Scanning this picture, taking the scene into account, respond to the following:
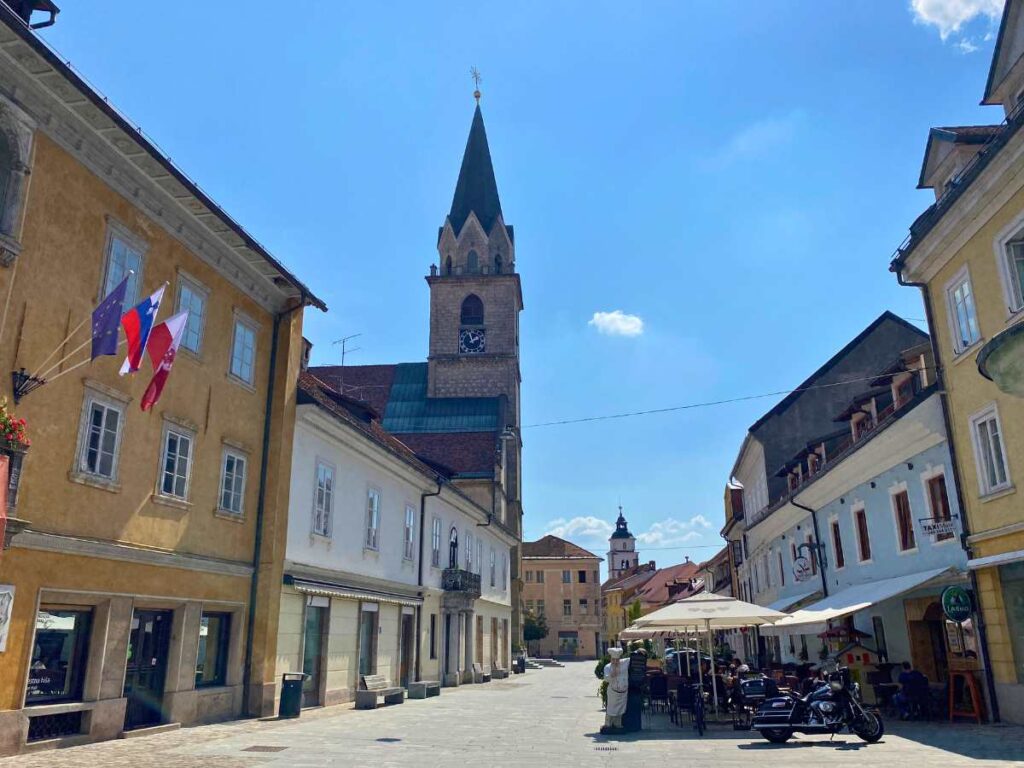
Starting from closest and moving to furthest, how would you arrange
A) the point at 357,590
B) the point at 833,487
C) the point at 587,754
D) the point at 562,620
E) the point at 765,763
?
the point at 765,763 < the point at 587,754 < the point at 357,590 < the point at 833,487 < the point at 562,620

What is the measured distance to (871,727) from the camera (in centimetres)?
1319

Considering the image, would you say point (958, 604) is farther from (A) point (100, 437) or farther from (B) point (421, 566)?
(B) point (421, 566)

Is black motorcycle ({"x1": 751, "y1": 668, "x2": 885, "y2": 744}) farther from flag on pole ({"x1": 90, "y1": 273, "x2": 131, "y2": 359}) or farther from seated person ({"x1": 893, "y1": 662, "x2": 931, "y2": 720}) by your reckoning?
flag on pole ({"x1": 90, "y1": 273, "x2": 131, "y2": 359})

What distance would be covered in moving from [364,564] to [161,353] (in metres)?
12.3

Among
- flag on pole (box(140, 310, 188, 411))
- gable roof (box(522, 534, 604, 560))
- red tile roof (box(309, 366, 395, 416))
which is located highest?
red tile roof (box(309, 366, 395, 416))

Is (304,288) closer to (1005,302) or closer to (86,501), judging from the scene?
(86,501)

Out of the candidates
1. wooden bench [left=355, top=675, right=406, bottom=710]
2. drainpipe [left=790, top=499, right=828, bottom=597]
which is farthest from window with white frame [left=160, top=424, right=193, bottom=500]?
drainpipe [left=790, top=499, right=828, bottom=597]

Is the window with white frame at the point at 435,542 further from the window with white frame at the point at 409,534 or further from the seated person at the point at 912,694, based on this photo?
the seated person at the point at 912,694

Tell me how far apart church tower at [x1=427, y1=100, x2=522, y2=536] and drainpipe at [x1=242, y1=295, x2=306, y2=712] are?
39.9 meters

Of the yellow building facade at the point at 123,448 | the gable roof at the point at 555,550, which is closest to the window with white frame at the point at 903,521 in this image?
the yellow building facade at the point at 123,448

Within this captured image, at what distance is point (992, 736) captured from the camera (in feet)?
42.6

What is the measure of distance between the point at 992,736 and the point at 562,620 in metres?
88.9

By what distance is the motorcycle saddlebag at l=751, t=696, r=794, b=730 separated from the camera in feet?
45.2

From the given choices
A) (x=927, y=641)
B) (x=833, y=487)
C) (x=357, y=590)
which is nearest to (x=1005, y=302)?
(x=927, y=641)
